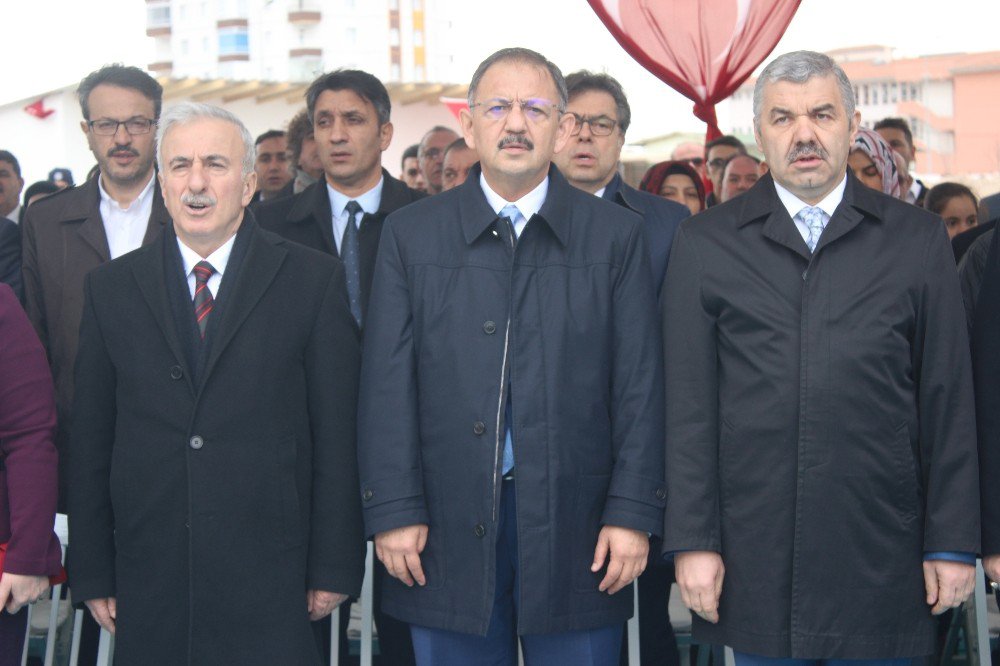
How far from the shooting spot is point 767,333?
10.1 feet

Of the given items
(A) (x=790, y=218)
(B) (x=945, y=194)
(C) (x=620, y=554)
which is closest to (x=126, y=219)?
(C) (x=620, y=554)

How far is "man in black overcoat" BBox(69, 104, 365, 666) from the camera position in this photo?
10.6ft

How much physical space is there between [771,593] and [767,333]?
0.63 meters

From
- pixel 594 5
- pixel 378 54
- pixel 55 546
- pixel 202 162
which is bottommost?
pixel 55 546

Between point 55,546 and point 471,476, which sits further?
point 55,546

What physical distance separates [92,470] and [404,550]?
87cm

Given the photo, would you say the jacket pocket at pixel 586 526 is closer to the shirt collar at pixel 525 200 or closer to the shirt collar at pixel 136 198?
the shirt collar at pixel 525 200

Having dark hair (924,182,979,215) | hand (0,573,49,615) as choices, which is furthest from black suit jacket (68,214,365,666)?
dark hair (924,182,979,215)

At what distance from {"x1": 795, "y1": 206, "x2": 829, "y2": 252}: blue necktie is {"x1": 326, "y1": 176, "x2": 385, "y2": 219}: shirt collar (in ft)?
6.36

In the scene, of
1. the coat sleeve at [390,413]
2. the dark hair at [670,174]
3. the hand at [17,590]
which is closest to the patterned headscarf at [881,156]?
the dark hair at [670,174]

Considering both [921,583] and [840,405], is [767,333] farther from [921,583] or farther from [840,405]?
[921,583]

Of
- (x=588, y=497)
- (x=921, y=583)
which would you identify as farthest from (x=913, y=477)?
(x=588, y=497)

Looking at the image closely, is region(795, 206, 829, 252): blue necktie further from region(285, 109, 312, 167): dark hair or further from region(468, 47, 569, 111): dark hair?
region(285, 109, 312, 167): dark hair

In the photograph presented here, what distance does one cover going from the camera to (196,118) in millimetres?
3447
